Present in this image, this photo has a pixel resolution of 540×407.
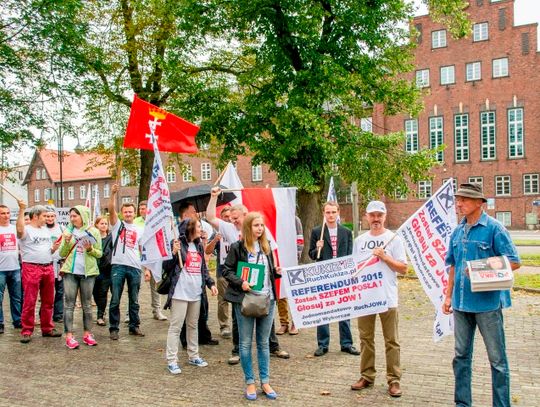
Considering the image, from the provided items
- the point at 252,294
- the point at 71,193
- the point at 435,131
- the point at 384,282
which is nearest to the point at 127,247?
the point at 252,294

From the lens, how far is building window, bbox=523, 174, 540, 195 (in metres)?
51.8

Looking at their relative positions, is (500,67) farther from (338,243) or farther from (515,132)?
(338,243)

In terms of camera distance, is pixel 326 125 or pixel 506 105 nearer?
pixel 326 125

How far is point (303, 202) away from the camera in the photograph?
19.5 metres

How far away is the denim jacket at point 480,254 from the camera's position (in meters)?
5.15

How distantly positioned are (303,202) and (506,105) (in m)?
39.8

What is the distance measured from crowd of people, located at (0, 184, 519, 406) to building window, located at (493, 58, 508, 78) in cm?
4944

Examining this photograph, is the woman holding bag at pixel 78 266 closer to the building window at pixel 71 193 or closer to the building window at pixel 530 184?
the building window at pixel 530 184

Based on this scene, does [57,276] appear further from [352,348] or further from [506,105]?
[506,105]

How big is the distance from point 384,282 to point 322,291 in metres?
0.83

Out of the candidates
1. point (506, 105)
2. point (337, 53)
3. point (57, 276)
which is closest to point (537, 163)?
point (506, 105)

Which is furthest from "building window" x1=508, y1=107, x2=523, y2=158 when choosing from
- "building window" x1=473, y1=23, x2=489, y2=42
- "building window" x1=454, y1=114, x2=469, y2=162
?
"building window" x1=473, y1=23, x2=489, y2=42

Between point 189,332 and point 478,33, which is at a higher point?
point 478,33

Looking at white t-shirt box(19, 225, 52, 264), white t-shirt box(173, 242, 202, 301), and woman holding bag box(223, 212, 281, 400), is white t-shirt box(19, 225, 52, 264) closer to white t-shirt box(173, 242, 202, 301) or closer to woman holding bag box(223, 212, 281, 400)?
white t-shirt box(173, 242, 202, 301)
